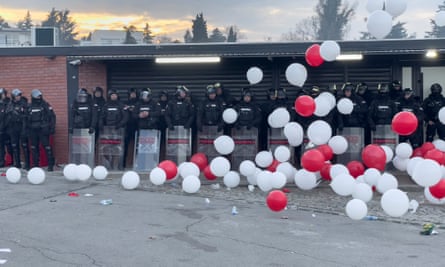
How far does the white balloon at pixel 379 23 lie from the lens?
10875 mm

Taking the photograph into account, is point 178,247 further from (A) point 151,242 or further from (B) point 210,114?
(B) point 210,114

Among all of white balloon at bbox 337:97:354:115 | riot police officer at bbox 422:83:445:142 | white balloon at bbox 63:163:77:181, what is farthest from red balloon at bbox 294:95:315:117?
white balloon at bbox 63:163:77:181

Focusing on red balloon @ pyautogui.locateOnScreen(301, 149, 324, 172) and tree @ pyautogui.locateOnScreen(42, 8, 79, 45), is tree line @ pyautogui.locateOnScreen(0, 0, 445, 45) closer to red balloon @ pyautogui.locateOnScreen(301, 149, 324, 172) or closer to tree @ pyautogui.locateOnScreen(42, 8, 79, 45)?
tree @ pyautogui.locateOnScreen(42, 8, 79, 45)

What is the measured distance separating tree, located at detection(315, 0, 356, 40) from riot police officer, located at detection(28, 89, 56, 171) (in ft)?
143

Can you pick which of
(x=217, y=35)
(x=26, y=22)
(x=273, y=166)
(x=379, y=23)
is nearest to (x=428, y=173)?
(x=379, y=23)

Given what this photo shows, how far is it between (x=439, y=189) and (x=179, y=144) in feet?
22.5

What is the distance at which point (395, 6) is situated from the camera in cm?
1116

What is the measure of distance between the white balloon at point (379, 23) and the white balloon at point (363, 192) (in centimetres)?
319

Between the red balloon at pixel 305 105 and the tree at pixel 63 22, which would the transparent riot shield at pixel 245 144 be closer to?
the red balloon at pixel 305 105

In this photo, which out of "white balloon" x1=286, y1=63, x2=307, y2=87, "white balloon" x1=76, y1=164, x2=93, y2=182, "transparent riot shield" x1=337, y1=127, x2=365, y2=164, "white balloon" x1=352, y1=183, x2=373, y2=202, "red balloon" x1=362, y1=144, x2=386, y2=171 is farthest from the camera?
"transparent riot shield" x1=337, y1=127, x2=365, y2=164

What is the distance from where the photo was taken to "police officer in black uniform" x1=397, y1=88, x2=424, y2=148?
1330 centimetres

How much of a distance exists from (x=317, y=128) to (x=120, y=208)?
363 centimetres

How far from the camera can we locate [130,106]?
1466cm

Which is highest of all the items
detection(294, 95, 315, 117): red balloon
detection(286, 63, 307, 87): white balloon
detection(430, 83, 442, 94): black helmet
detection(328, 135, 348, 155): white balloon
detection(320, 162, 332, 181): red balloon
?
detection(286, 63, 307, 87): white balloon
